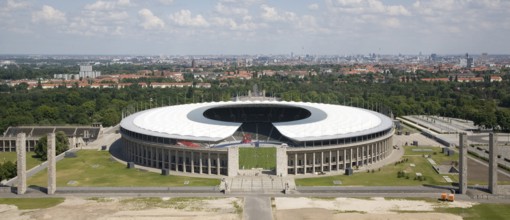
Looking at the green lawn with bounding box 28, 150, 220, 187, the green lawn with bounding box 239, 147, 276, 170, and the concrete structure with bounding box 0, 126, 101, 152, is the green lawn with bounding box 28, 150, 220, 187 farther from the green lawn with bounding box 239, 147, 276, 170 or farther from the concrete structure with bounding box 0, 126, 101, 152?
the concrete structure with bounding box 0, 126, 101, 152

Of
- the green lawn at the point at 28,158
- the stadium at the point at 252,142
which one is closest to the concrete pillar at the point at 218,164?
the stadium at the point at 252,142

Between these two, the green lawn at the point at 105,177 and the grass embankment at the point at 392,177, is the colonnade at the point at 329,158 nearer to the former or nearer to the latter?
the grass embankment at the point at 392,177

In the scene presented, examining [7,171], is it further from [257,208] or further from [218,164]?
[257,208]

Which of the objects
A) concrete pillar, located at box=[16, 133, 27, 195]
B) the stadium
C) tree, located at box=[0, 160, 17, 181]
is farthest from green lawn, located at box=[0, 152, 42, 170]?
concrete pillar, located at box=[16, 133, 27, 195]

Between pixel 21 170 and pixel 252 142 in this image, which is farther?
pixel 252 142

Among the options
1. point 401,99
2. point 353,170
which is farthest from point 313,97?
point 353,170

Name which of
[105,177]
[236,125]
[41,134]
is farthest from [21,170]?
[41,134]

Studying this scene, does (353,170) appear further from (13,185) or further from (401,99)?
(401,99)
